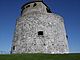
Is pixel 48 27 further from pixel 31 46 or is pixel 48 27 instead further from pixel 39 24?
pixel 31 46

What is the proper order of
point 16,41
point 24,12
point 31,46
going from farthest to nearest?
1. point 24,12
2. point 16,41
3. point 31,46

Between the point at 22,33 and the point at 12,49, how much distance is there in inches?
117

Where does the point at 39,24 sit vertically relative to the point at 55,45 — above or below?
above

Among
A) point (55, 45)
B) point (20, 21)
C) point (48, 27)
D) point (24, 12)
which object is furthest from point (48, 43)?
point (24, 12)

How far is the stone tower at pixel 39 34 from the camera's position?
925 inches

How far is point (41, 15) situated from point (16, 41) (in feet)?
18.4

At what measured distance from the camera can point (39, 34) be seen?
24438 millimetres

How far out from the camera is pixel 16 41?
25.0m

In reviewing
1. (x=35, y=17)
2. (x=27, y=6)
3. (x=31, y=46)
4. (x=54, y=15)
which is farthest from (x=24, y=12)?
(x=31, y=46)

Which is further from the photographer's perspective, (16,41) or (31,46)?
(16,41)

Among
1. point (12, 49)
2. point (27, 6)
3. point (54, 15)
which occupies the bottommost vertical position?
point (12, 49)

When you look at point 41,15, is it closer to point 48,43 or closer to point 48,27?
point 48,27

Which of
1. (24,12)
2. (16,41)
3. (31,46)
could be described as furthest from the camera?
(24,12)

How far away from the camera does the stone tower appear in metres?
23.5
